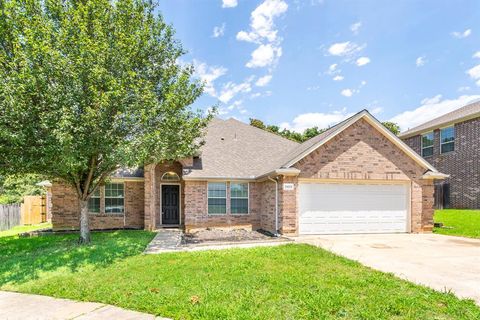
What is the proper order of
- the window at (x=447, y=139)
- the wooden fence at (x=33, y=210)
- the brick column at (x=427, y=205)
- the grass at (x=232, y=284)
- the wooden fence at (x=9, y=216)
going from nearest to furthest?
the grass at (x=232, y=284) < the brick column at (x=427, y=205) < the wooden fence at (x=9, y=216) < the wooden fence at (x=33, y=210) < the window at (x=447, y=139)

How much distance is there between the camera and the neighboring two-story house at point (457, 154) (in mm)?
19266

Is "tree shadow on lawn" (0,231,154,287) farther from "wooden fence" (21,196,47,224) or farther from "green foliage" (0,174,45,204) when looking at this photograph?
"green foliage" (0,174,45,204)

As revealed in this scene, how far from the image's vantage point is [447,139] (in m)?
21.5

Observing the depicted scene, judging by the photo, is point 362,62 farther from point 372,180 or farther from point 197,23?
point 197,23

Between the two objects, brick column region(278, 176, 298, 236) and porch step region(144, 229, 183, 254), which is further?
brick column region(278, 176, 298, 236)

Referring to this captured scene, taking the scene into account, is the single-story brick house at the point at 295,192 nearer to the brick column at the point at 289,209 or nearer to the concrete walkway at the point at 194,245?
the brick column at the point at 289,209

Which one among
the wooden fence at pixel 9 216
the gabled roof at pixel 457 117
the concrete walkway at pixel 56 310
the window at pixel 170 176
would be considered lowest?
the wooden fence at pixel 9 216

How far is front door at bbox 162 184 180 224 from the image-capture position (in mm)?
16141

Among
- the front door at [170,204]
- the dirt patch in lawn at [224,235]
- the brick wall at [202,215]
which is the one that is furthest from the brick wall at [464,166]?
the front door at [170,204]

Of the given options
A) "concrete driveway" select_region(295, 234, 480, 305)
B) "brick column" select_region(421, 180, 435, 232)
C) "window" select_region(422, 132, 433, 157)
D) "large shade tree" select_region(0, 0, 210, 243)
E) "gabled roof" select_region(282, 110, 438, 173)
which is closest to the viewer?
"concrete driveway" select_region(295, 234, 480, 305)

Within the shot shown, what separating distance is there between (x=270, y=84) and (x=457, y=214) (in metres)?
13.9

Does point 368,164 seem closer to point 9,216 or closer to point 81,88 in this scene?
point 81,88

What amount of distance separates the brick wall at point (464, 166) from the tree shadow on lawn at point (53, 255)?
20.1 m

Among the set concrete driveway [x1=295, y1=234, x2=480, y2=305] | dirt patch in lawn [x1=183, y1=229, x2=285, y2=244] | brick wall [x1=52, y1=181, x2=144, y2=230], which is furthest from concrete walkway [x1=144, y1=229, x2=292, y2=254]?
brick wall [x1=52, y1=181, x2=144, y2=230]
